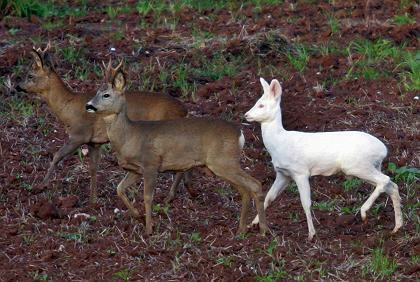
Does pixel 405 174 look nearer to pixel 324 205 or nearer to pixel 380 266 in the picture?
pixel 324 205

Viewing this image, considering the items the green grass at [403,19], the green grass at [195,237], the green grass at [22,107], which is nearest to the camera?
the green grass at [195,237]

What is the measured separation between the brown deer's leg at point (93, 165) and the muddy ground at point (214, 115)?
0.10 meters

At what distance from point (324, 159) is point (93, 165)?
2.26 m

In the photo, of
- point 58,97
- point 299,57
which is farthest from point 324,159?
point 299,57

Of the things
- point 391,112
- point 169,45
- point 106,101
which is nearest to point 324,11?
point 169,45

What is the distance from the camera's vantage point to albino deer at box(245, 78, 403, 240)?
9.61 meters

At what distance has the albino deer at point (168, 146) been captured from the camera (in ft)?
31.9

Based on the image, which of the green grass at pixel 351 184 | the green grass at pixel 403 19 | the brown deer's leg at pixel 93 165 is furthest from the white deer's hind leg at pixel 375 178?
the green grass at pixel 403 19

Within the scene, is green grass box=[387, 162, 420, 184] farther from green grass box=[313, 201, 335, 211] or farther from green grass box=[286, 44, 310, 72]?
green grass box=[286, 44, 310, 72]

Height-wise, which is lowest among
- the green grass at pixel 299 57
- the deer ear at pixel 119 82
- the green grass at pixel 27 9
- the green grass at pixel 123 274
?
the green grass at pixel 27 9

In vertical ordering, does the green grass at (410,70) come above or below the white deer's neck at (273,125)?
below

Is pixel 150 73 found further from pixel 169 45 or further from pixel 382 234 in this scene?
pixel 382 234

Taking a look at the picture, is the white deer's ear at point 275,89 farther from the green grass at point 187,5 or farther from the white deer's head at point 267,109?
the green grass at point 187,5

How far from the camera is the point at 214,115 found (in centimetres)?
1262
